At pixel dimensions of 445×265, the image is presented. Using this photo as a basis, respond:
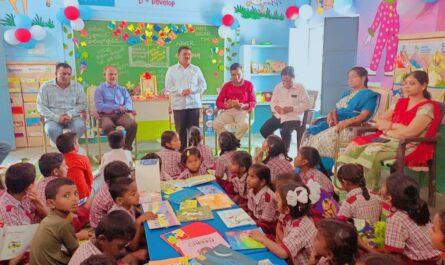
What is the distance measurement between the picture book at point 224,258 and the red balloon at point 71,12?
15.3 ft

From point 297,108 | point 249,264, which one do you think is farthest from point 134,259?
point 297,108

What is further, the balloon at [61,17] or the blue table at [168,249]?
the balloon at [61,17]

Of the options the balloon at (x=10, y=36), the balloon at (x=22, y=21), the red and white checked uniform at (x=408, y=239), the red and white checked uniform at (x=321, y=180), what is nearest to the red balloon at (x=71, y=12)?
the balloon at (x=22, y=21)

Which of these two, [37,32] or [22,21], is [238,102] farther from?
[22,21]

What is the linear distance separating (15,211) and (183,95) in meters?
2.89

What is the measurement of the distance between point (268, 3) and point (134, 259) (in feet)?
17.9

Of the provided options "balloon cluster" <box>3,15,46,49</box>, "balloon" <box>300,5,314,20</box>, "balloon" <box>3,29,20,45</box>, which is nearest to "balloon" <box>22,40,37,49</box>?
"balloon cluster" <box>3,15,46,49</box>

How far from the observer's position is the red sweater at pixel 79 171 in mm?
2765

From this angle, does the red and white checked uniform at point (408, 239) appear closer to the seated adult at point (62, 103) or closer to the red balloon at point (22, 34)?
the seated adult at point (62, 103)

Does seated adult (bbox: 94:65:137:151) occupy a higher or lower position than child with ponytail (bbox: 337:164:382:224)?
higher

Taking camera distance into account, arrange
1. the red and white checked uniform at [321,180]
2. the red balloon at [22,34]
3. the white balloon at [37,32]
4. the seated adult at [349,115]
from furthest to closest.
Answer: the white balloon at [37,32] → the red balloon at [22,34] → the seated adult at [349,115] → the red and white checked uniform at [321,180]

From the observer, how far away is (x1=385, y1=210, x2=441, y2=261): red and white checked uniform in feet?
5.72

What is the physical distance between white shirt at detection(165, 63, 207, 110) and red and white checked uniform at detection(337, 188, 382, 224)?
2.90m

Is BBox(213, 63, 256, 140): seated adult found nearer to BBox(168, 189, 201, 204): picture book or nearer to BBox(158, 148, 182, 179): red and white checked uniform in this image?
BBox(158, 148, 182, 179): red and white checked uniform
